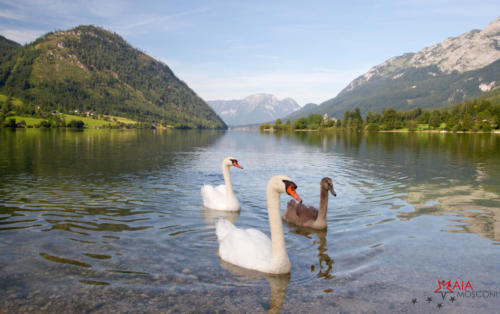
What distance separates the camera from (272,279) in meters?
7.92

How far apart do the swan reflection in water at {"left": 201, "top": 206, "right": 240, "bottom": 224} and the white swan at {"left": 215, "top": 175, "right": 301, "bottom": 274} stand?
13.7 ft

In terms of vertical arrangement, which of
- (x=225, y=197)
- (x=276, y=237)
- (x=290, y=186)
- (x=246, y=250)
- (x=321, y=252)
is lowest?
(x=321, y=252)

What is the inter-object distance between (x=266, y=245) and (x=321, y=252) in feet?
7.17

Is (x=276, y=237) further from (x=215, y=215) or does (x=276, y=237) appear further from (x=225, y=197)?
(x=225, y=197)

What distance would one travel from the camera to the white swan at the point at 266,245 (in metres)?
7.91

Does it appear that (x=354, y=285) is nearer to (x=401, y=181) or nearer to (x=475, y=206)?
(x=475, y=206)

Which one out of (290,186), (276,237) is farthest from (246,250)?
(290,186)

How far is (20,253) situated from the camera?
903 centimetres

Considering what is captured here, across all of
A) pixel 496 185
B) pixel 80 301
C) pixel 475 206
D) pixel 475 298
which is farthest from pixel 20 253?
pixel 496 185

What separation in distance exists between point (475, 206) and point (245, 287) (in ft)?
44.0

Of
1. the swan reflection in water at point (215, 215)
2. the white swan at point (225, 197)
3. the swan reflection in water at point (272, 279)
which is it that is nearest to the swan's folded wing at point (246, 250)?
the swan reflection in water at point (272, 279)

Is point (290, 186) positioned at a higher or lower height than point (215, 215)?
higher

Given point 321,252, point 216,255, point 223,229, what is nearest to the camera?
point 216,255

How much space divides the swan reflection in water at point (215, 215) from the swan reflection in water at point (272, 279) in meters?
4.59
